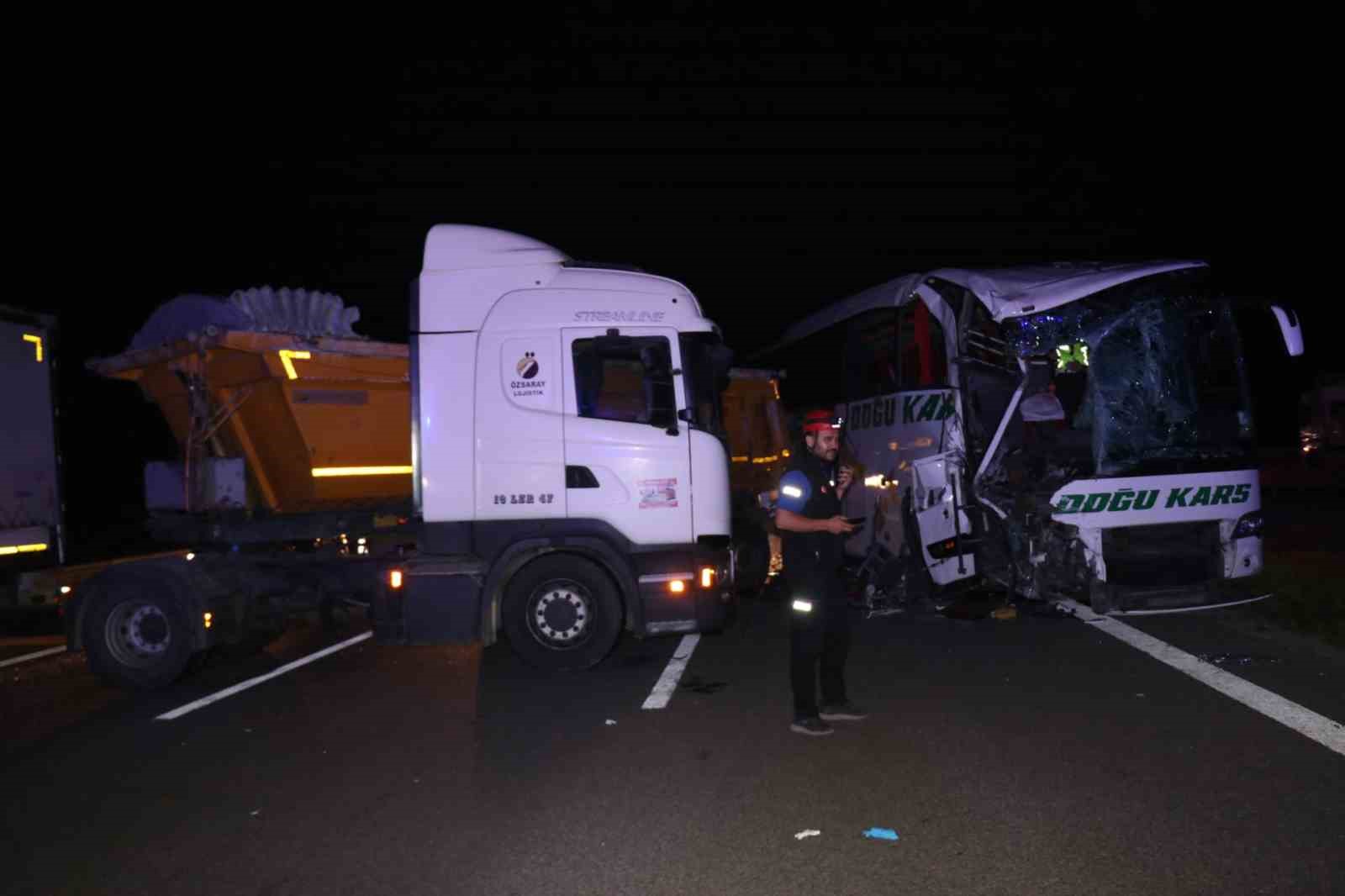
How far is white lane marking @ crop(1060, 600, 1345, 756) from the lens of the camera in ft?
18.4

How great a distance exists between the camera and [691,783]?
521 centimetres

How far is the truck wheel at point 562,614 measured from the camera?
7559mm

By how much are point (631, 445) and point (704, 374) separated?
806 mm

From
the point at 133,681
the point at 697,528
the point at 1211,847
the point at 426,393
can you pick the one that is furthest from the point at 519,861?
the point at 133,681

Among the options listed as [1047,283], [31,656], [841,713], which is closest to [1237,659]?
[1047,283]

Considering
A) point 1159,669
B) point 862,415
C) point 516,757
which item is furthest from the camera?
point 862,415

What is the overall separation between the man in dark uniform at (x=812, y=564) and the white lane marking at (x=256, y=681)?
13.6 ft

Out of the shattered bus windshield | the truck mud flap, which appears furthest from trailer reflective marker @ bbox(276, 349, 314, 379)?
the shattered bus windshield

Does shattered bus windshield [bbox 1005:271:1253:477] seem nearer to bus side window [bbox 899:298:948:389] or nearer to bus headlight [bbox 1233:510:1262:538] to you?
bus headlight [bbox 1233:510:1262:538]

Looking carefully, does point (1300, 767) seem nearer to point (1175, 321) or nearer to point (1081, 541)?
point (1081, 541)

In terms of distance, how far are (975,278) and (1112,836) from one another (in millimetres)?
5578

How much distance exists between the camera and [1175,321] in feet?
29.2

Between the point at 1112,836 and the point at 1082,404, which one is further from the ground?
the point at 1082,404

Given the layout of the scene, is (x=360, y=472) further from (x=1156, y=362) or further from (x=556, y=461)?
(x=1156, y=362)
